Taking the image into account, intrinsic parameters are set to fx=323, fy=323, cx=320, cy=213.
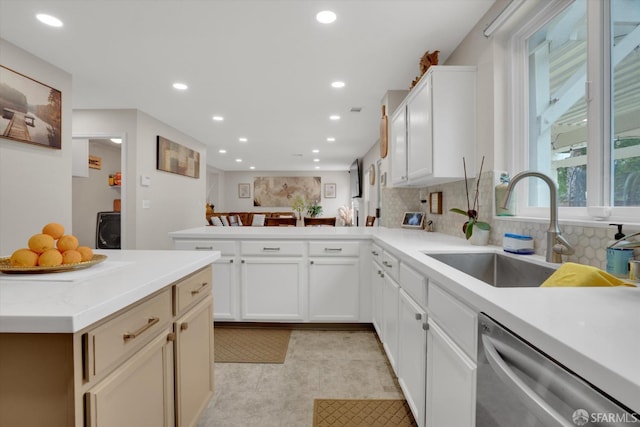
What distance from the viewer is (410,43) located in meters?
2.48

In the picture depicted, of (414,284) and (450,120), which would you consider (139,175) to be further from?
(414,284)

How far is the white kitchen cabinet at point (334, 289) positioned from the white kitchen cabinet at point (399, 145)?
86 cm

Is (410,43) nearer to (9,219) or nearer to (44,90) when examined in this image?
(44,90)

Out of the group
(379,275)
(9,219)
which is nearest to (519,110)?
(379,275)

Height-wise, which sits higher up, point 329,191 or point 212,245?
point 329,191

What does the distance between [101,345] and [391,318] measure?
5.15 feet

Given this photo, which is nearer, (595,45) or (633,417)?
(633,417)

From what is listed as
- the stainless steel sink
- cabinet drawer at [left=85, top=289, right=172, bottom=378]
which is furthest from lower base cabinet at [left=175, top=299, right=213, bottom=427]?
the stainless steel sink

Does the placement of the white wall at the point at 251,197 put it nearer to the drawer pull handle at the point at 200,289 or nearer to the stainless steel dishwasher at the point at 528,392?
the drawer pull handle at the point at 200,289

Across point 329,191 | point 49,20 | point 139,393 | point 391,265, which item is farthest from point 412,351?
point 329,191

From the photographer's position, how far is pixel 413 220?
321 centimetres

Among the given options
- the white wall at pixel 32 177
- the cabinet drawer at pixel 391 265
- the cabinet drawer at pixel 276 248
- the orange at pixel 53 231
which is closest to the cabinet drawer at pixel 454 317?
the cabinet drawer at pixel 391 265

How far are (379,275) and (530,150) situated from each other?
1234mm

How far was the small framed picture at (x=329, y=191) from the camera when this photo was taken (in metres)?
11.2
